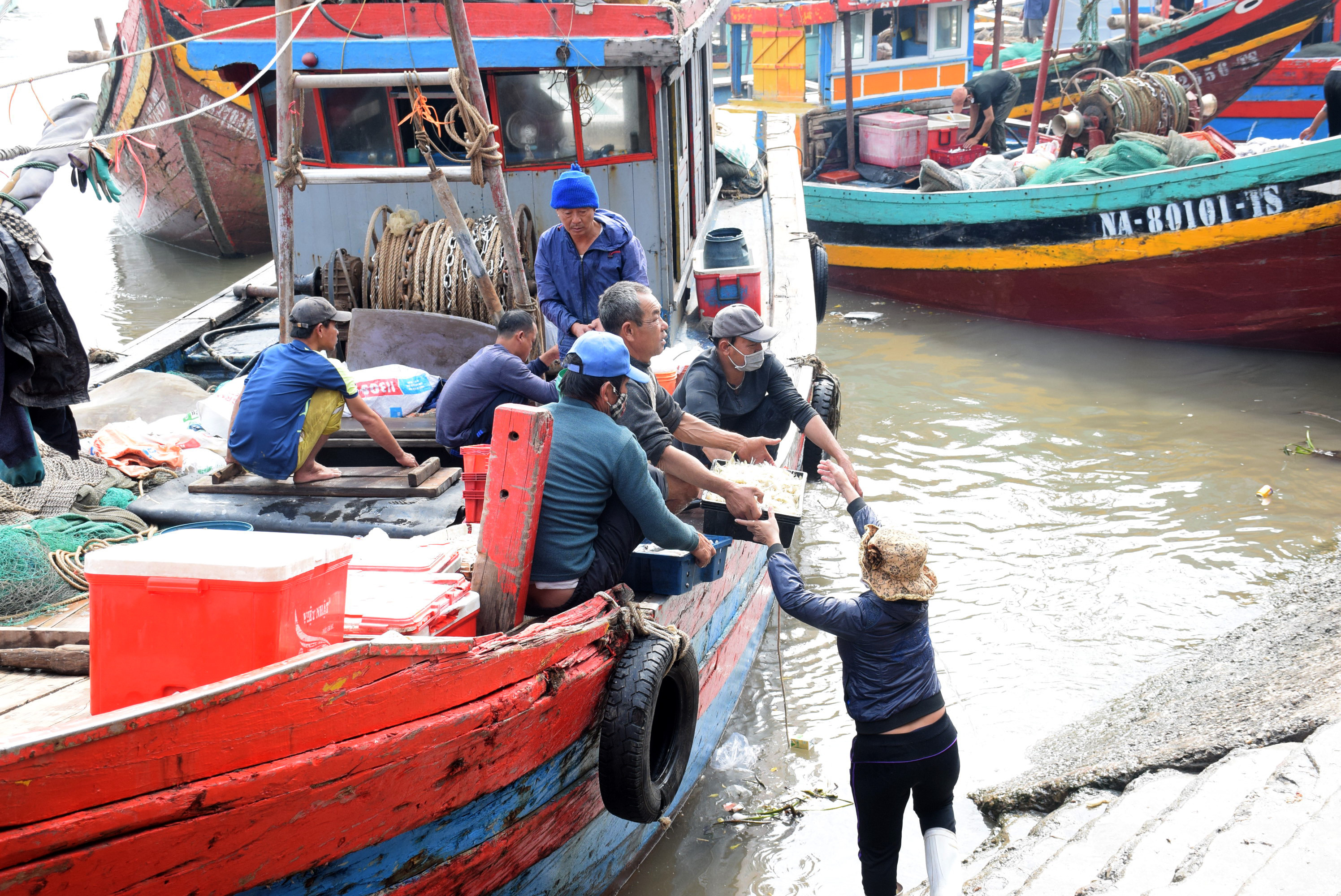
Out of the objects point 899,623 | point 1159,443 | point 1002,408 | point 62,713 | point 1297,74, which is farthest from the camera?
point 1297,74

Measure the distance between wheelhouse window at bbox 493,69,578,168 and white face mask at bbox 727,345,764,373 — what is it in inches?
87.9

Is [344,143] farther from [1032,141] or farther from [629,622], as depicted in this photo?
[1032,141]

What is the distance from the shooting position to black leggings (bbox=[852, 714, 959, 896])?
3.51 meters

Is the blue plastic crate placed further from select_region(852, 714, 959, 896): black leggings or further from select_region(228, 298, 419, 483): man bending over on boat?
select_region(228, 298, 419, 483): man bending over on boat

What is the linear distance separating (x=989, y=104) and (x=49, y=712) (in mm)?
12677

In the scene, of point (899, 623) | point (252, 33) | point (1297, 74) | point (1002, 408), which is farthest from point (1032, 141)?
point (899, 623)

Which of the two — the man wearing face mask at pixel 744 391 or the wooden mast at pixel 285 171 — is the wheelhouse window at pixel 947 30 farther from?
the wooden mast at pixel 285 171

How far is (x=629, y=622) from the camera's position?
11.4 ft

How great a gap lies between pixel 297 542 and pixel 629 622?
123cm

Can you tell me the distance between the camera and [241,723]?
2.35 metres

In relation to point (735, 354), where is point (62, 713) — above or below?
below

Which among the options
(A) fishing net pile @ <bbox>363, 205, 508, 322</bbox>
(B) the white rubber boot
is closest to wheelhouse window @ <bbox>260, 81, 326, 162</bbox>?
(A) fishing net pile @ <bbox>363, 205, 508, 322</bbox>

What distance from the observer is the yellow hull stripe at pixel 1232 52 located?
13.5m

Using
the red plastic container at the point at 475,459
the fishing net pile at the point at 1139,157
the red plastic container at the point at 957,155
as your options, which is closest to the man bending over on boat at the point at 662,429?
the red plastic container at the point at 475,459
